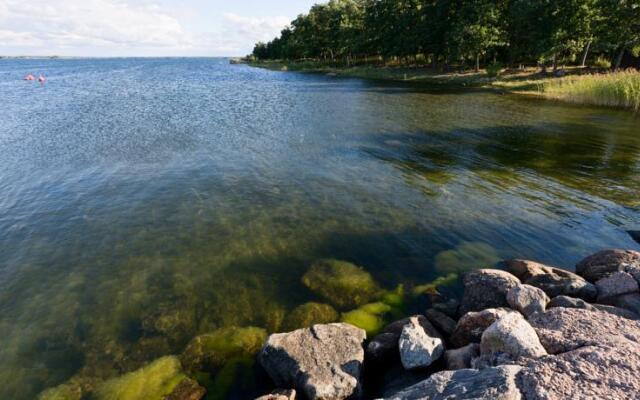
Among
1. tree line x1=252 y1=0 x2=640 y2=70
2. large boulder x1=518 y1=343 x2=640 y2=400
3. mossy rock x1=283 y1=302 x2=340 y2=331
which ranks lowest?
mossy rock x1=283 y1=302 x2=340 y2=331

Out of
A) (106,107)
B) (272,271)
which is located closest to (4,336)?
(272,271)

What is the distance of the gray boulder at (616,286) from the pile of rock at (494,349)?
0.03 meters

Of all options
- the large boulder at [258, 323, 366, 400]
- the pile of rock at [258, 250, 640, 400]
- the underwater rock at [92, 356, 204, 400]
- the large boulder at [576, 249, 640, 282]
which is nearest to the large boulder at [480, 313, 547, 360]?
the pile of rock at [258, 250, 640, 400]

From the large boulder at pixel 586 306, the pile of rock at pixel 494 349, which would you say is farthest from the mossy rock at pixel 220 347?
the large boulder at pixel 586 306

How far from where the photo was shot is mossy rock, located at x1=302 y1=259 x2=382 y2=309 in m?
13.3

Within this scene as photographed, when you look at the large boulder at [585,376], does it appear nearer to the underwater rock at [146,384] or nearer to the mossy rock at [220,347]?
the mossy rock at [220,347]

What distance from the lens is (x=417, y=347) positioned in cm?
947

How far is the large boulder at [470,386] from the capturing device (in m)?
6.54

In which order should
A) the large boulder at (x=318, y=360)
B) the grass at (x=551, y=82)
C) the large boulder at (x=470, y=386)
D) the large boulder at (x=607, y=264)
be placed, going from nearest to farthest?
the large boulder at (x=470, y=386) < the large boulder at (x=318, y=360) < the large boulder at (x=607, y=264) < the grass at (x=551, y=82)

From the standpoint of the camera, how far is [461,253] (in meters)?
15.7

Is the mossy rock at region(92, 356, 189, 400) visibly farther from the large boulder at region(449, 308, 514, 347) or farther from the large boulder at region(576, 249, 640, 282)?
the large boulder at region(576, 249, 640, 282)

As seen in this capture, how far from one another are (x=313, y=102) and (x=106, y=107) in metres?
29.1

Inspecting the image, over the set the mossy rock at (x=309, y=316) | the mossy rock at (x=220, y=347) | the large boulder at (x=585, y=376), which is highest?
the large boulder at (x=585, y=376)

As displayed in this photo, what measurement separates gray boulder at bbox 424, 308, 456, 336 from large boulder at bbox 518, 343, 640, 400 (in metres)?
3.60
